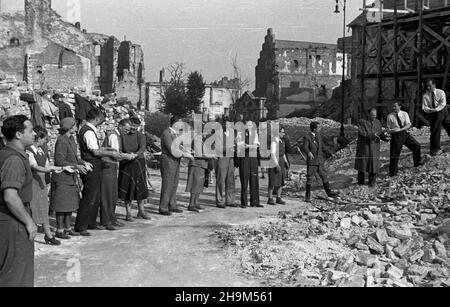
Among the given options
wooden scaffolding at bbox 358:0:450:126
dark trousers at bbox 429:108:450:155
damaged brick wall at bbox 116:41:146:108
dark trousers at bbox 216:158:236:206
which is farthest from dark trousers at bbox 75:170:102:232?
damaged brick wall at bbox 116:41:146:108

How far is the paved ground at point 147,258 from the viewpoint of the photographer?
5277 millimetres

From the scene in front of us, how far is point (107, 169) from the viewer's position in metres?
7.81

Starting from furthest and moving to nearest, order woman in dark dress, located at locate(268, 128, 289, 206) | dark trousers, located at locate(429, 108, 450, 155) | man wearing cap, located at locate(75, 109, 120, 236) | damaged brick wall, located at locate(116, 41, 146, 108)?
Result: damaged brick wall, located at locate(116, 41, 146, 108) → dark trousers, located at locate(429, 108, 450, 155) → woman in dark dress, located at locate(268, 128, 289, 206) → man wearing cap, located at locate(75, 109, 120, 236)

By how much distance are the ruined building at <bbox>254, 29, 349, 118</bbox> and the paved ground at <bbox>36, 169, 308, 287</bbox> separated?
44.1 m

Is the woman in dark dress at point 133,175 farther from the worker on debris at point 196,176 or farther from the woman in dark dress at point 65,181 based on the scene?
the woman in dark dress at point 65,181

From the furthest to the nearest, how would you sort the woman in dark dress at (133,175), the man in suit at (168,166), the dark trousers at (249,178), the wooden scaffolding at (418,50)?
the wooden scaffolding at (418,50)
the dark trousers at (249,178)
the man in suit at (168,166)
the woman in dark dress at (133,175)

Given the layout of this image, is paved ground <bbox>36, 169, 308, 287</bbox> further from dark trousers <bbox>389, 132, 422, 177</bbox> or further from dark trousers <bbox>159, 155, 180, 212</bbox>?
dark trousers <bbox>389, 132, 422, 177</bbox>

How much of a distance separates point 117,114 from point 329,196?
11.2m

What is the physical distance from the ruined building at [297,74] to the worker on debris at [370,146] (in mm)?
40543

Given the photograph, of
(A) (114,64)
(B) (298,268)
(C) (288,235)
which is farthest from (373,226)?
(A) (114,64)

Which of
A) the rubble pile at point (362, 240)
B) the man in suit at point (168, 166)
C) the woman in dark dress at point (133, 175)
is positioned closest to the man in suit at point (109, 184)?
the woman in dark dress at point (133, 175)

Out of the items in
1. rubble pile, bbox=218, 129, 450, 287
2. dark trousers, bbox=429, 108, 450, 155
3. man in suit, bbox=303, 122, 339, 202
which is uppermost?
dark trousers, bbox=429, 108, 450, 155

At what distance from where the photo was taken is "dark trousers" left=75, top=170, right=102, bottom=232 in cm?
748

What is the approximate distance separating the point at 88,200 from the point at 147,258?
186 cm
